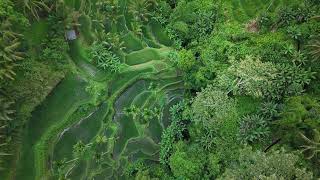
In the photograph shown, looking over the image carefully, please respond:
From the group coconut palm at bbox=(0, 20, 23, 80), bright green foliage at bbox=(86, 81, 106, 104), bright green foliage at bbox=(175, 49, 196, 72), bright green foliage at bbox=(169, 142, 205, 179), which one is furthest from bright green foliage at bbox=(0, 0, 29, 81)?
bright green foliage at bbox=(169, 142, 205, 179)

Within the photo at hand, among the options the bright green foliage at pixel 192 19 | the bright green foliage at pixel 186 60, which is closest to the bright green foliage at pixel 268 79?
the bright green foliage at pixel 186 60

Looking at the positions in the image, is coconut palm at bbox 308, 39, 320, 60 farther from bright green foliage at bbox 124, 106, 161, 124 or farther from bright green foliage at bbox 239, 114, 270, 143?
bright green foliage at bbox 124, 106, 161, 124

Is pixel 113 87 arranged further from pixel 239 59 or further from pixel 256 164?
pixel 256 164

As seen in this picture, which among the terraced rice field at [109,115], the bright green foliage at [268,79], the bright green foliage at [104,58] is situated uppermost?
the bright green foliage at [268,79]

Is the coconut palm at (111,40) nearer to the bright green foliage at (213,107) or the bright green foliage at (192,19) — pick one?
the bright green foliage at (192,19)

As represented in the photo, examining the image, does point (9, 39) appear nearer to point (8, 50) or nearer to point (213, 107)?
point (8, 50)

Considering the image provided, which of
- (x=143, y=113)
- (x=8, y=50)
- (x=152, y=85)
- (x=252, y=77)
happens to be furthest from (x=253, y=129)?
(x=8, y=50)
